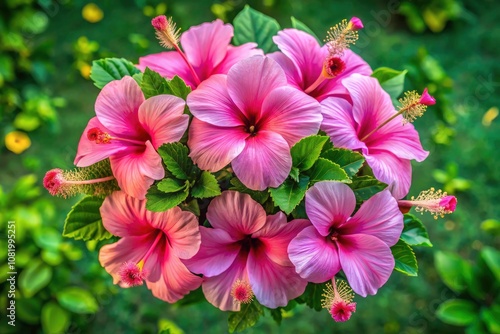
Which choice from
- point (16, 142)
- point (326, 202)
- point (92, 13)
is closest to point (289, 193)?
point (326, 202)

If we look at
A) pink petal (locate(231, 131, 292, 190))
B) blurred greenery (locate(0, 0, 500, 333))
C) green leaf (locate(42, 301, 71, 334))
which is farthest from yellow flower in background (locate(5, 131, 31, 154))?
pink petal (locate(231, 131, 292, 190))

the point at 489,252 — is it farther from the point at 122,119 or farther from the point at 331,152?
the point at 122,119

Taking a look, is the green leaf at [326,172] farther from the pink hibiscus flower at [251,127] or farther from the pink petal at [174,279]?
the pink petal at [174,279]

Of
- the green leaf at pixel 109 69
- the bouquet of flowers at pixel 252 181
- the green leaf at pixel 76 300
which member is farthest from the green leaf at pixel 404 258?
the green leaf at pixel 76 300

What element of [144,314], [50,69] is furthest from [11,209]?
[50,69]

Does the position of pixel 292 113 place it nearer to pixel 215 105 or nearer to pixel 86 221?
pixel 215 105

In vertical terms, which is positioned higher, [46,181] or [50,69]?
[46,181]

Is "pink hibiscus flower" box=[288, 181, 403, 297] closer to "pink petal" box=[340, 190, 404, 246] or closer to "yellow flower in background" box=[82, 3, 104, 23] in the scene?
"pink petal" box=[340, 190, 404, 246]
